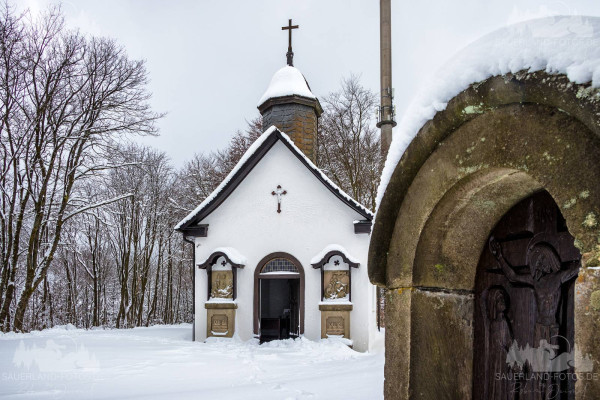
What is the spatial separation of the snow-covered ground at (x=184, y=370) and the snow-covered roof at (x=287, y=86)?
798 cm

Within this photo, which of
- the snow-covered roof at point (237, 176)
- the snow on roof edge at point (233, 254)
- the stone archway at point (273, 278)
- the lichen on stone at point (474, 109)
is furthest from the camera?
the snow-covered roof at point (237, 176)

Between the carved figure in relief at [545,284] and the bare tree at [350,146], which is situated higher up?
the bare tree at [350,146]

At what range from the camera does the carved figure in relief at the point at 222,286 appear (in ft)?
41.1

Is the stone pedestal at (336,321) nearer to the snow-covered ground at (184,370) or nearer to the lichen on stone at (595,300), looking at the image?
the snow-covered ground at (184,370)

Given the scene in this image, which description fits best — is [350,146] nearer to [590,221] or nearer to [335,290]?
[335,290]

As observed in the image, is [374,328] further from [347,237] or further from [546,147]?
[546,147]

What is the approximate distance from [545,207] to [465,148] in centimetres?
46

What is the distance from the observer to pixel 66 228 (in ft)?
60.8

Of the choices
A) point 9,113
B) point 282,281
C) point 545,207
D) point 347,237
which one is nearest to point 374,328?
point 347,237

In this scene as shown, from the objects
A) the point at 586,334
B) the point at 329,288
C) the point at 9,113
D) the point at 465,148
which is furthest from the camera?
A: the point at 9,113

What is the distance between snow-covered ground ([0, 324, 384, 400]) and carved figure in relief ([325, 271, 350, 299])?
3.89 ft

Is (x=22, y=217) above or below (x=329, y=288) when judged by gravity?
above

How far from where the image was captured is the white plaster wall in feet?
39.5

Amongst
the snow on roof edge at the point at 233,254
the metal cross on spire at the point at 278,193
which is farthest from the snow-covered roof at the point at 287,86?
the snow on roof edge at the point at 233,254
